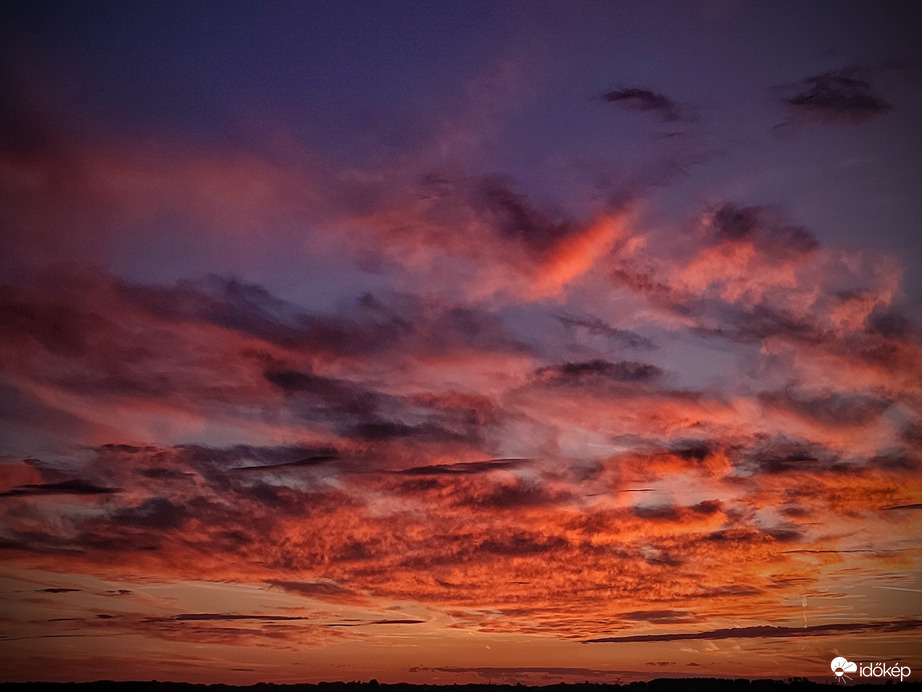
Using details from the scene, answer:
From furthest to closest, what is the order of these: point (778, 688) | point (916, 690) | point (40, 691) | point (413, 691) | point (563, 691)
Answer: point (413, 691), point (563, 691), point (40, 691), point (778, 688), point (916, 690)

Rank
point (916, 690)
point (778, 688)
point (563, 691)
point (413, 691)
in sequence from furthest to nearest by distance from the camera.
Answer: point (413, 691) → point (563, 691) → point (778, 688) → point (916, 690)

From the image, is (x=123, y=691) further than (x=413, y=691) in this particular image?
No

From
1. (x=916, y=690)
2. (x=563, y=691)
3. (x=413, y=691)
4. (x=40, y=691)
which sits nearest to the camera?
(x=916, y=690)

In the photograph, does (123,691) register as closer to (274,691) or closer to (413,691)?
(274,691)

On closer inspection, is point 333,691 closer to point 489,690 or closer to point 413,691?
point 413,691

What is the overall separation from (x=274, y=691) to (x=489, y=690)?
41.1 m

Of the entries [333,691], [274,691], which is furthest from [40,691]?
[333,691]

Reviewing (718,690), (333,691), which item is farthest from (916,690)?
(333,691)

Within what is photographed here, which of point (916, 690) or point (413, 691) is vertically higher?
point (916, 690)

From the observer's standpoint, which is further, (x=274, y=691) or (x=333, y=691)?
(x=333, y=691)

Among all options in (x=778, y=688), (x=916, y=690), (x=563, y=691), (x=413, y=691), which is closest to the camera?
(x=916, y=690)

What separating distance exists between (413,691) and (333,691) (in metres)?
16.6

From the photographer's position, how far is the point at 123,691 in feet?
349

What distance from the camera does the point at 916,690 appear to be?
79812 mm
